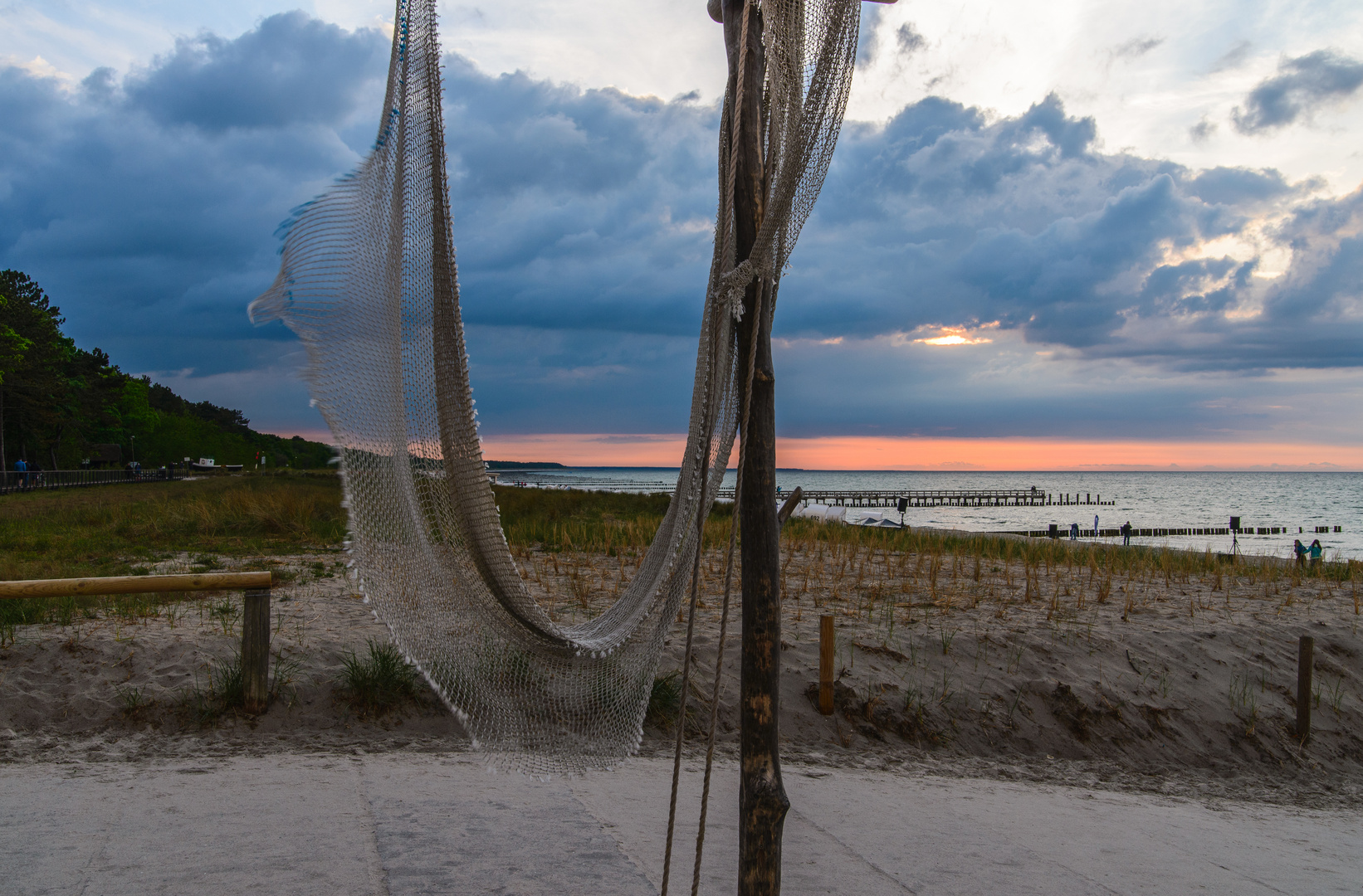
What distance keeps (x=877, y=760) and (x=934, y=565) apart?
4709 millimetres

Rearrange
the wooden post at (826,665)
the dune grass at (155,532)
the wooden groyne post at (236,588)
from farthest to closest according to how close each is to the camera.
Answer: the dune grass at (155,532) < the wooden post at (826,665) < the wooden groyne post at (236,588)

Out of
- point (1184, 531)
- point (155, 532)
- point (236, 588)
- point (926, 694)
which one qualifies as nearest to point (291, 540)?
point (155, 532)

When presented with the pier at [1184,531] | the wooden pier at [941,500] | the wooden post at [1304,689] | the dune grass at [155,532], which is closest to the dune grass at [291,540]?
the dune grass at [155,532]

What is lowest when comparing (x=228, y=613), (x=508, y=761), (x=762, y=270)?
(x=228, y=613)

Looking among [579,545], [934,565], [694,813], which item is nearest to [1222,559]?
[934,565]

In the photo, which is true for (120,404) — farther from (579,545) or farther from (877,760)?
(877,760)

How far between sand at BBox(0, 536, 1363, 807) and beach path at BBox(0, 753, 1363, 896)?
383 mm

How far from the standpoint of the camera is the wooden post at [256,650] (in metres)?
4.47

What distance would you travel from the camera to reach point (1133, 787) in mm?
4672

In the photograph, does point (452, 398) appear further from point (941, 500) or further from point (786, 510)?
point (941, 500)

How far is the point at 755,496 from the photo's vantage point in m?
2.28

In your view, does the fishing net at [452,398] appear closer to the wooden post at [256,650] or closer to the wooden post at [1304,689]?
the wooden post at [256,650]

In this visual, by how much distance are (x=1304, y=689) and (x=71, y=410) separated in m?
50.6

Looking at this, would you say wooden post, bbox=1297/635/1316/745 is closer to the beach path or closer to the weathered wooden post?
the beach path
